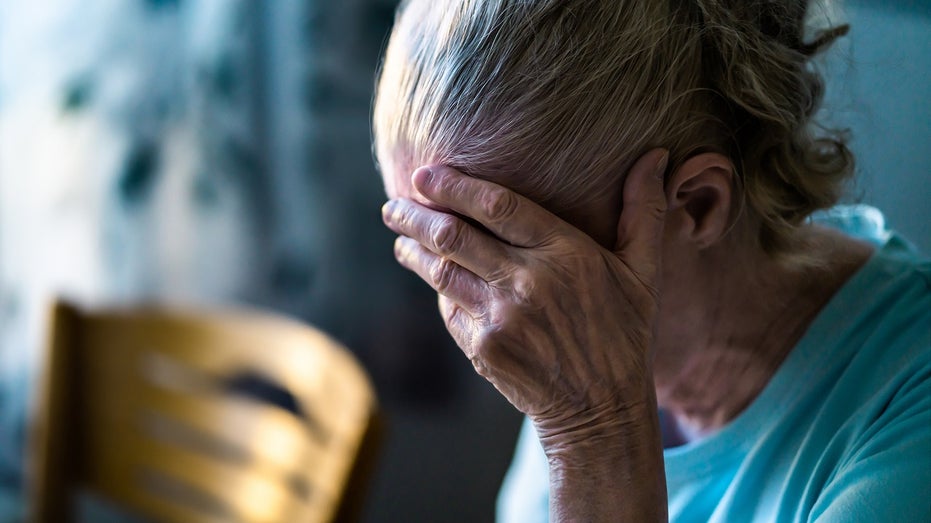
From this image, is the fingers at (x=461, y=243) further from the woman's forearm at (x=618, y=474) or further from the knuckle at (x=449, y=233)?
the woman's forearm at (x=618, y=474)

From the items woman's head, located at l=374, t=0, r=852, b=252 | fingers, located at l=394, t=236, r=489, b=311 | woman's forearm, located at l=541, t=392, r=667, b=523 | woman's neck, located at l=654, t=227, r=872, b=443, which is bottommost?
woman's forearm, located at l=541, t=392, r=667, b=523

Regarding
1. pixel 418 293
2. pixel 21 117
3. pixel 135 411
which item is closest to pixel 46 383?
pixel 135 411

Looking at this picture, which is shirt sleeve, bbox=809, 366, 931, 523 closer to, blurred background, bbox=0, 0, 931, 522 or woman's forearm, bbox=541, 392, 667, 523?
woman's forearm, bbox=541, 392, 667, 523

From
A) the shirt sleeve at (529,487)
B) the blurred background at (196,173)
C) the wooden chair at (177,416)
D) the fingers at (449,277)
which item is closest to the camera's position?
the fingers at (449,277)

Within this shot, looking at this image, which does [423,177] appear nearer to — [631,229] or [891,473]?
[631,229]

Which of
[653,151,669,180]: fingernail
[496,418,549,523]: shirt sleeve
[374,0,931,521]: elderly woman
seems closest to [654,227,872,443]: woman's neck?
[374,0,931,521]: elderly woman

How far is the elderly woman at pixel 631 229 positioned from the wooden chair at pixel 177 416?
19.9 inches

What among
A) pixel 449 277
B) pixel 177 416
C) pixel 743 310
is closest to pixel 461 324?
pixel 449 277

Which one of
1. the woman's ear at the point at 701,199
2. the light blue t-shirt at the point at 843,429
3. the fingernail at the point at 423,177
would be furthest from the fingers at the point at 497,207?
the light blue t-shirt at the point at 843,429

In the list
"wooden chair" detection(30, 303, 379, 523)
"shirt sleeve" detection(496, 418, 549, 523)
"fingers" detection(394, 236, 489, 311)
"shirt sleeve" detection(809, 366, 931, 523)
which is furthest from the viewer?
"wooden chair" detection(30, 303, 379, 523)

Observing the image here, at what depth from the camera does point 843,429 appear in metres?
0.81

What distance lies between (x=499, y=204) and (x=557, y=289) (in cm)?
9

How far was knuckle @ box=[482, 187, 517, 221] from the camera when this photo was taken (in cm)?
78

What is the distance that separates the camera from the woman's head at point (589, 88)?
0.77 metres
